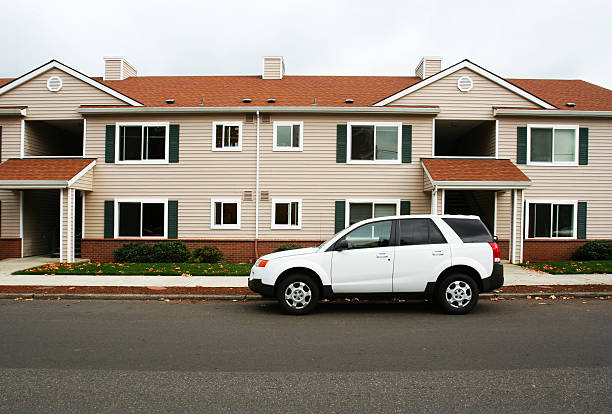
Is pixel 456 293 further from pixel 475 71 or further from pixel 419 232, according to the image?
pixel 475 71

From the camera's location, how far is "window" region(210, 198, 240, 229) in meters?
16.5

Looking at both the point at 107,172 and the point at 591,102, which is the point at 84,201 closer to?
the point at 107,172

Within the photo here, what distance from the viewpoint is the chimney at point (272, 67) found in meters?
20.5

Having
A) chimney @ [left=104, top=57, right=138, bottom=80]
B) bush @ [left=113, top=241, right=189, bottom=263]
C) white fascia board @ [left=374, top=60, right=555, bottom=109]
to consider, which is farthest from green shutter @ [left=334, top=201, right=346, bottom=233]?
chimney @ [left=104, top=57, right=138, bottom=80]

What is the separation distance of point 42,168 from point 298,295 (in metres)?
13.0

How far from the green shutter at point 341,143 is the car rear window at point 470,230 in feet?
28.3

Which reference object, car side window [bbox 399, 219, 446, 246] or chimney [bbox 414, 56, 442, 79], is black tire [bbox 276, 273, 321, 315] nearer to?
car side window [bbox 399, 219, 446, 246]

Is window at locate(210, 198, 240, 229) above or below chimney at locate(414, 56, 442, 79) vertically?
below

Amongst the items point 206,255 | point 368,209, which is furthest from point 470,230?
point 206,255

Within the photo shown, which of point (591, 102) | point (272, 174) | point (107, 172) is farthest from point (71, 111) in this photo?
point (591, 102)

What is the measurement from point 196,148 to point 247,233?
3.85m

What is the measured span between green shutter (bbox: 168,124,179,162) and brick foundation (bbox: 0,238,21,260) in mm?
6614

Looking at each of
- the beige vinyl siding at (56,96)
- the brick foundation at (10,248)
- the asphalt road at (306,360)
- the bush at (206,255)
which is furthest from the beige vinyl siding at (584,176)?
the brick foundation at (10,248)

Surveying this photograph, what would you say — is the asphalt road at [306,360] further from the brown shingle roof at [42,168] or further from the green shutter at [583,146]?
the green shutter at [583,146]
